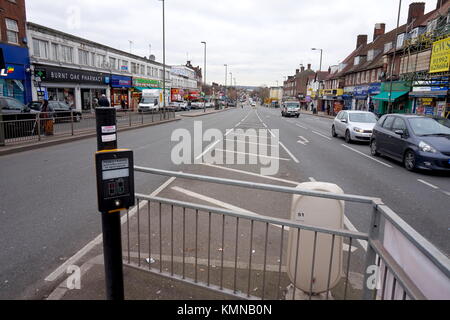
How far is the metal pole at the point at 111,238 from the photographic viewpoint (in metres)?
2.52

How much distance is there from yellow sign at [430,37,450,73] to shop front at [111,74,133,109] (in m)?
33.9

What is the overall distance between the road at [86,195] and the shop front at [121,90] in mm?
30408

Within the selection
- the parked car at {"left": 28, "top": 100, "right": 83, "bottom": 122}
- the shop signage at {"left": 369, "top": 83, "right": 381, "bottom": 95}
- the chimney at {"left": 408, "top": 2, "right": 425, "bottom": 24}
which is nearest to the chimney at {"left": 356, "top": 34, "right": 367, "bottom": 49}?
the shop signage at {"left": 369, "top": 83, "right": 381, "bottom": 95}

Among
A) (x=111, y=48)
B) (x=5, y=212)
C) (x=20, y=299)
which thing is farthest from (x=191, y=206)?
(x=111, y=48)

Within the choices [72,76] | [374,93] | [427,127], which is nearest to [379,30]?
[374,93]

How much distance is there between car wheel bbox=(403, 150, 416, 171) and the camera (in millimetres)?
9633

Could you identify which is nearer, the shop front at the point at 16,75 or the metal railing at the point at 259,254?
the metal railing at the point at 259,254

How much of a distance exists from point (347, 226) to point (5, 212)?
234 inches

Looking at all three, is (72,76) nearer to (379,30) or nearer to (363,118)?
(363,118)

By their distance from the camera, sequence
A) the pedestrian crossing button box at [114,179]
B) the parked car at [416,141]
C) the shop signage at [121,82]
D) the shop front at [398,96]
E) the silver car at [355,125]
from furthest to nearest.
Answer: the shop signage at [121,82], the shop front at [398,96], the silver car at [355,125], the parked car at [416,141], the pedestrian crossing button box at [114,179]

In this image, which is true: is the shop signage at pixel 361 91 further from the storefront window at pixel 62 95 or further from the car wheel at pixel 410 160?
the storefront window at pixel 62 95

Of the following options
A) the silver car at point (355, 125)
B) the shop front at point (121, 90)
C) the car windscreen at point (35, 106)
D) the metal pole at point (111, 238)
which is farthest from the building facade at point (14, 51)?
the metal pole at point (111, 238)
